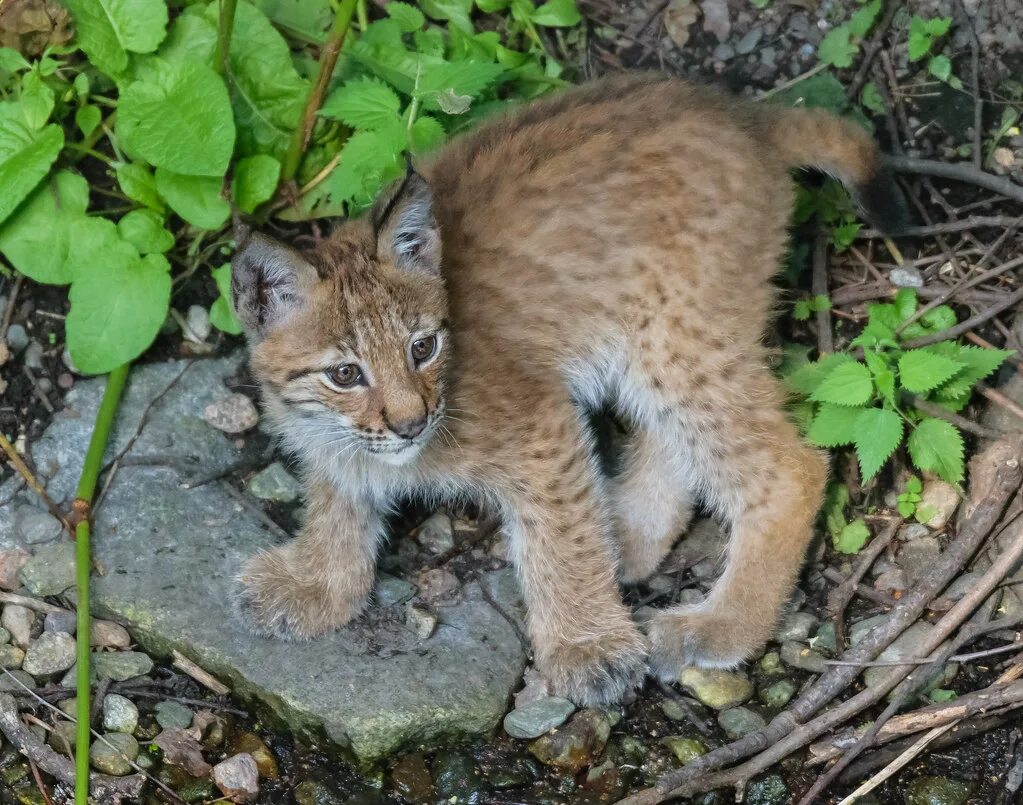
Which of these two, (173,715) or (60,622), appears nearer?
(173,715)

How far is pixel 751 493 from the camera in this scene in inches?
183

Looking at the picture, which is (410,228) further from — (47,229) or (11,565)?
(11,565)

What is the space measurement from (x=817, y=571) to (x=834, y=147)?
4.88 feet

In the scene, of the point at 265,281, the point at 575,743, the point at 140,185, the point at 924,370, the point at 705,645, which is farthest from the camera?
the point at 140,185

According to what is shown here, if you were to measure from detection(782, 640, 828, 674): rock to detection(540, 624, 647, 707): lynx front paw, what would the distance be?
0.50m

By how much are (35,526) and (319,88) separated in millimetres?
1883

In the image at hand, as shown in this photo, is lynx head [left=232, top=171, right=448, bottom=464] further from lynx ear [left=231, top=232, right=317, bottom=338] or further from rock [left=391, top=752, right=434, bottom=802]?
rock [left=391, top=752, right=434, bottom=802]

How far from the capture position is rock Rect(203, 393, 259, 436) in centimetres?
512

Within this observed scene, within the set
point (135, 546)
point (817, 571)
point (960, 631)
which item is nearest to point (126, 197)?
point (135, 546)

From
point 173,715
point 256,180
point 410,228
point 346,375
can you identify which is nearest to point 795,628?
point 346,375

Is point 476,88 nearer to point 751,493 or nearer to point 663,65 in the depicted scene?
point 663,65

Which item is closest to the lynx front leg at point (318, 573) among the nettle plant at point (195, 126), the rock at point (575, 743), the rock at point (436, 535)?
the rock at point (436, 535)

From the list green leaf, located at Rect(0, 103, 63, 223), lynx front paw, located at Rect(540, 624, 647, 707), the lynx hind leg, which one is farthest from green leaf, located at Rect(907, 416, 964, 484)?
green leaf, located at Rect(0, 103, 63, 223)

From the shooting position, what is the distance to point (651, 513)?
193 inches
